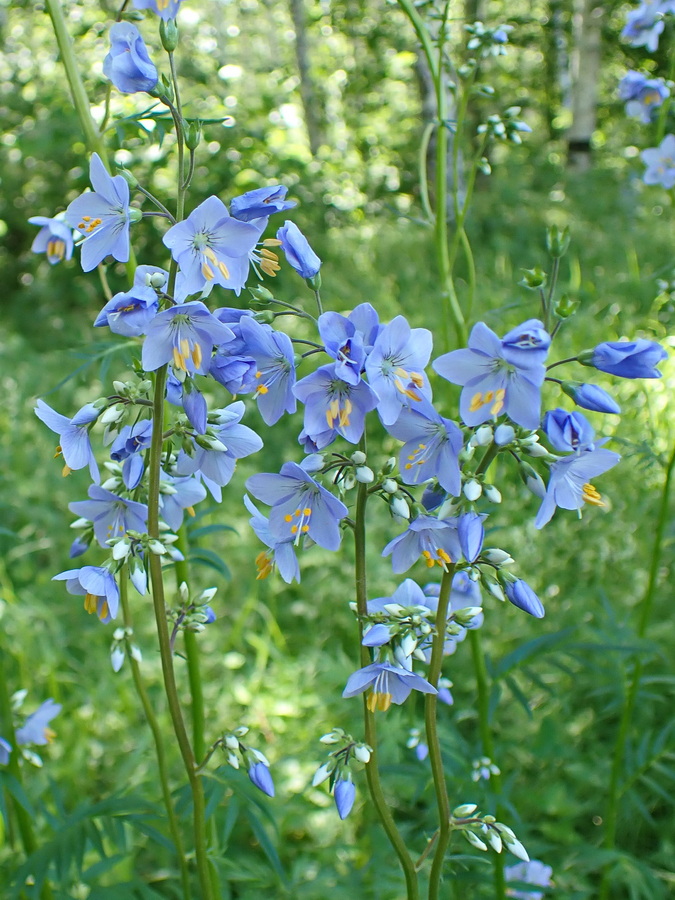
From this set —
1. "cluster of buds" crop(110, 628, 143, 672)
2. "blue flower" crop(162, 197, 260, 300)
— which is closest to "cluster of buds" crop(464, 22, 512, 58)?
"blue flower" crop(162, 197, 260, 300)

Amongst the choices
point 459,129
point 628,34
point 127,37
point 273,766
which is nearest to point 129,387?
point 127,37

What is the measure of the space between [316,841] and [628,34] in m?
3.27

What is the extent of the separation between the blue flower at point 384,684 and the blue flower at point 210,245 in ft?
2.14

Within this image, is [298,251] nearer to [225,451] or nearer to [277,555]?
→ [225,451]

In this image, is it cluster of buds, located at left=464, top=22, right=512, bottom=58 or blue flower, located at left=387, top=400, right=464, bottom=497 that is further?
cluster of buds, located at left=464, top=22, right=512, bottom=58

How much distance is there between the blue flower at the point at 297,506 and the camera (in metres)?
1.27

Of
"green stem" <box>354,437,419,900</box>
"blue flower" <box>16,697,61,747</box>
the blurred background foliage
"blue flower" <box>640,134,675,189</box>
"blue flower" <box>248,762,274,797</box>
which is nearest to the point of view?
"green stem" <box>354,437,419,900</box>

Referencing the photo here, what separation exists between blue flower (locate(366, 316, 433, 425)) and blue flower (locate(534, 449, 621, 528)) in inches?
9.6

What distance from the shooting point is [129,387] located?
1.36 meters

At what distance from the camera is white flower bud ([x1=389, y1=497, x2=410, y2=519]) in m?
1.22

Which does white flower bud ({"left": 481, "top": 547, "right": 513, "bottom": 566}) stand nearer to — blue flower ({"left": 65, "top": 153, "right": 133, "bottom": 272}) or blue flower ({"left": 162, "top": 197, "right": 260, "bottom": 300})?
blue flower ({"left": 162, "top": 197, "right": 260, "bottom": 300})

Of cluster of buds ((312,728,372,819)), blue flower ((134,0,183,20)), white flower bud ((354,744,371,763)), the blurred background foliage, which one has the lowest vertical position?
the blurred background foliage

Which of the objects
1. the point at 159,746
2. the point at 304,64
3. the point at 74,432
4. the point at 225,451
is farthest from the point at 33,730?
the point at 304,64

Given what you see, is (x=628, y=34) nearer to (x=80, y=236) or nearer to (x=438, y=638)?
(x=80, y=236)
